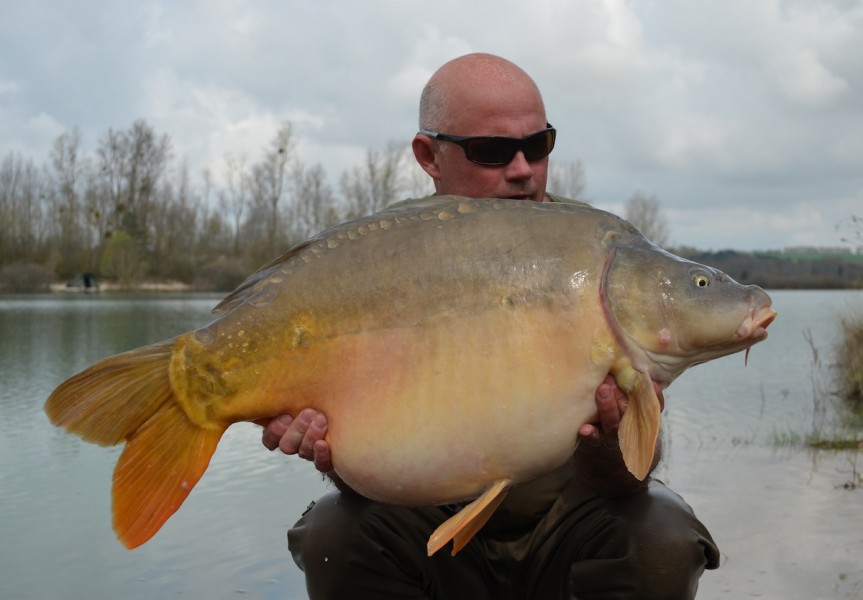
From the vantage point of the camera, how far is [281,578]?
3287 millimetres

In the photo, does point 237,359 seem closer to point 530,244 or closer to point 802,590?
point 530,244

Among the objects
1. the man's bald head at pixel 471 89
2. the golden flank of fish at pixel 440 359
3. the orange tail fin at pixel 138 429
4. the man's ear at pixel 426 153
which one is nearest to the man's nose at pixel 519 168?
the man's bald head at pixel 471 89

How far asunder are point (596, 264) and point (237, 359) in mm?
758

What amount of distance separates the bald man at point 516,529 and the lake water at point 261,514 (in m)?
0.78

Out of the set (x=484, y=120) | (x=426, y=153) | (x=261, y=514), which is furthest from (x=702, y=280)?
(x=261, y=514)

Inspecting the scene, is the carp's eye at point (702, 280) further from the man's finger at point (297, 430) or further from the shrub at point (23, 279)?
the shrub at point (23, 279)

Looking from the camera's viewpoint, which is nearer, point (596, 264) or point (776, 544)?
point (596, 264)

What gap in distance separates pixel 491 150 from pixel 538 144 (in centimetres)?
14

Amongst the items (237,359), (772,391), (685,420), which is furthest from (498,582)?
(772,391)

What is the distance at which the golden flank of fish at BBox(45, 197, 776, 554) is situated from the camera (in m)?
1.78

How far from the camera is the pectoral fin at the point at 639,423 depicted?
5.83ft

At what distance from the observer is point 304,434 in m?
1.89

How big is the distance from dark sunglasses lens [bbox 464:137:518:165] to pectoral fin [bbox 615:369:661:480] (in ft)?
3.41

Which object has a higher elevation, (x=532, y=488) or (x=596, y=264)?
(x=596, y=264)
